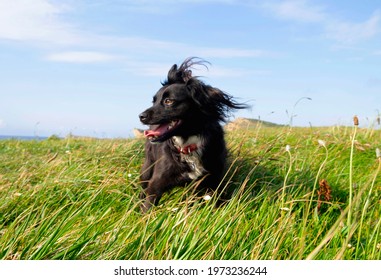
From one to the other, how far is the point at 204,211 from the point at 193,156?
4.70ft

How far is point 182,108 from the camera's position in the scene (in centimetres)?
492

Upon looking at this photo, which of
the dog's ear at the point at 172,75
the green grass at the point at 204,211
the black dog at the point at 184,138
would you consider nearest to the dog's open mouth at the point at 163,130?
the black dog at the point at 184,138

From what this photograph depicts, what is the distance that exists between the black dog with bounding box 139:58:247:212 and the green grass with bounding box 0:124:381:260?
0.65 feet

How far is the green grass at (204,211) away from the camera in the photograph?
2.96 metres

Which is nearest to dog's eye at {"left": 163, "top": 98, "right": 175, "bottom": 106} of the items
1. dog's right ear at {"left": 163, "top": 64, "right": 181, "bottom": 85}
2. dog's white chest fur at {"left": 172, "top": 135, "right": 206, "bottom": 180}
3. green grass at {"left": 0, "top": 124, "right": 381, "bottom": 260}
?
dog's white chest fur at {"left": 172, "top": 135, "right": 206, "bottom": 180}

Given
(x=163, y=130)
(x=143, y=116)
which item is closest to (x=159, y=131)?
(x=163, y=130)

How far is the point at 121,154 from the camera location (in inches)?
251

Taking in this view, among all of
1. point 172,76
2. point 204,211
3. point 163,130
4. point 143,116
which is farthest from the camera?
point 172,76

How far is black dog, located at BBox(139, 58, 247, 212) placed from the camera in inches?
190

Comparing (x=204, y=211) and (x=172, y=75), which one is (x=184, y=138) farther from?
(x=204, y=211)

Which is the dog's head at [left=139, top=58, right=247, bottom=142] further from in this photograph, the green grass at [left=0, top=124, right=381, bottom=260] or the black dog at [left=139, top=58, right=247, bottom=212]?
the green grass at [left=0, top=124, right=381, bottom=260]

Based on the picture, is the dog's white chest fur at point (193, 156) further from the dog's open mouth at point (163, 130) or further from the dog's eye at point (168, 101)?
the dog's eye at point (168, 101)
